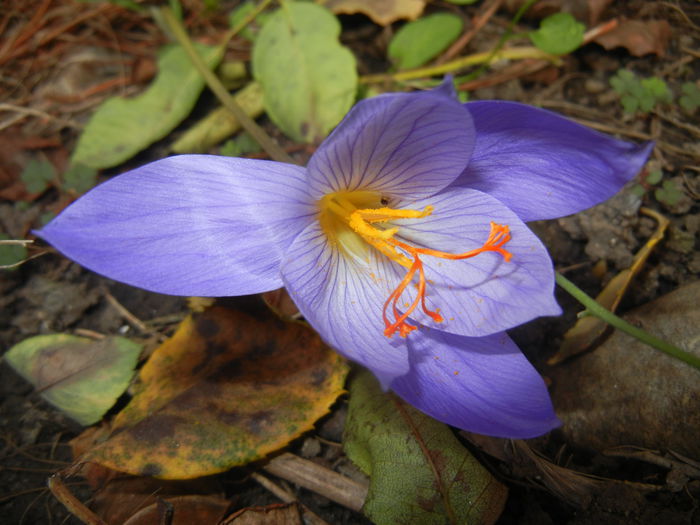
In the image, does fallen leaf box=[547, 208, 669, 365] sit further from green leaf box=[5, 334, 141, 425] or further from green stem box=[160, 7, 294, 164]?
green leaf box=[5, 334, 141, 425]

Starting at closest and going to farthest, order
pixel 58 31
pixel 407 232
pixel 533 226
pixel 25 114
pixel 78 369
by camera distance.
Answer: pixel 407 232
pixel 78 369
pixel 533 226
pixel 25 114
pixel 58 31

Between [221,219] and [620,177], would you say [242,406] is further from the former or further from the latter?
[620,177]

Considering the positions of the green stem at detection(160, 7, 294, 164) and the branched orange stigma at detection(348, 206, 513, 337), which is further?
the green stem at detection(160, 7, 294, 164)

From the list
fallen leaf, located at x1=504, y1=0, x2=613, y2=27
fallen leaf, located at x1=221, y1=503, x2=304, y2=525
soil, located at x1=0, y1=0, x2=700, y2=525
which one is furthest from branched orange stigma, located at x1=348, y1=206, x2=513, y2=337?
fallen leaf, located at x1=504, y1=0, x2=613, y2=27

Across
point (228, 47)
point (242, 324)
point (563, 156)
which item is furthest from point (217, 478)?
point (228, 47)

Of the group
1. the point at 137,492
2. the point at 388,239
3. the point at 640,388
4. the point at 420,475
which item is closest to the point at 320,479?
the point at 420,475

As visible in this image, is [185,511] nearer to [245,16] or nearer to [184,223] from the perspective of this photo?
[184,223]

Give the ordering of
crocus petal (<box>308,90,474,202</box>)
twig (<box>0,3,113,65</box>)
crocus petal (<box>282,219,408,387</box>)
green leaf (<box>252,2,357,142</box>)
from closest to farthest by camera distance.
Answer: crocus petal (<box>308,90,474,202</box>), crocus petal (<box>282,219,408,387</box>), green leaf (<box>252,2,357,142</box>), twig (<box>0,3,113,65</box>)
